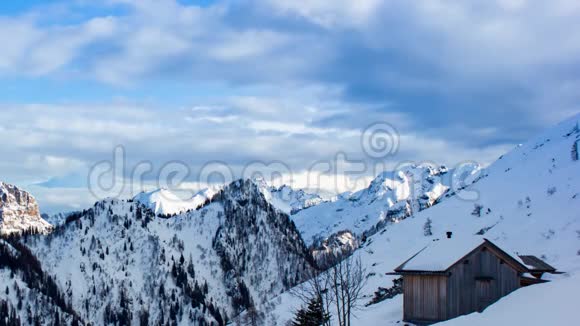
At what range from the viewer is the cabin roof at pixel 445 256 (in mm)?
43500

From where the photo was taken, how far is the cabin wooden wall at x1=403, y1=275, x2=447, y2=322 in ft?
141

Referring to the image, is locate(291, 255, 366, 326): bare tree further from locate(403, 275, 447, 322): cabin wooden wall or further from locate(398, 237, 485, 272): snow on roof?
locate(398, 237, 485, 272): snow on roof

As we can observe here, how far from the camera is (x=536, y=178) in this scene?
99.6 m

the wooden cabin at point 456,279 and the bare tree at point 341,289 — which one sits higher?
the wooden cabin at point 456,279

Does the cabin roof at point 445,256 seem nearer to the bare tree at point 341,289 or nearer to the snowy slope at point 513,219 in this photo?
the snowy slope at point 513,219

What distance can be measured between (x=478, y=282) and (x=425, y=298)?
360 centimetres

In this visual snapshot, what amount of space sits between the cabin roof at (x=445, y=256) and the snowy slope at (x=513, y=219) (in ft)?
3.79

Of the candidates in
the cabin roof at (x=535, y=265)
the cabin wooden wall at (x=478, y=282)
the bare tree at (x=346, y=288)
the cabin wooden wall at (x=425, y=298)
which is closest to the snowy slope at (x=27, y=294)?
the bare tree at (x=346, y=288)

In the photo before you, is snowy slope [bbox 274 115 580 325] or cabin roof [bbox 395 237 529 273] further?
snowy slope [bbox 274 115 580 325]

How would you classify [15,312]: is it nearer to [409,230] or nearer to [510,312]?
[409,230]

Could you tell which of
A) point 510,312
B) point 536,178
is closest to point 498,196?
point 536,178

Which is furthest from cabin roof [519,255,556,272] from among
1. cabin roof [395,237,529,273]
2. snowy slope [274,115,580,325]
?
cabin roof [395,237,529,273]

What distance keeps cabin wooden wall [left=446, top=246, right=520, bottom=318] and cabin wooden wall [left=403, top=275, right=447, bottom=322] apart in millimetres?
416

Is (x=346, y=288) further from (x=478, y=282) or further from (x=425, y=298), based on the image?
(x=478, y=282)
